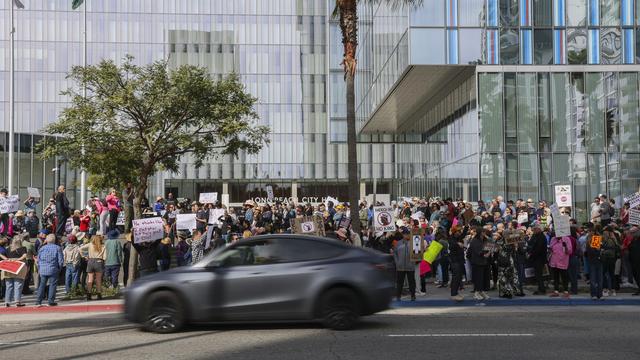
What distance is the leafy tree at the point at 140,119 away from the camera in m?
20.6

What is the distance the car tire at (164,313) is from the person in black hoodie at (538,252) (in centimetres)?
1005

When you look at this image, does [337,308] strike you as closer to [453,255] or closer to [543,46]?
[453,255]

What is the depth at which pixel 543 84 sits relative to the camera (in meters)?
32.4

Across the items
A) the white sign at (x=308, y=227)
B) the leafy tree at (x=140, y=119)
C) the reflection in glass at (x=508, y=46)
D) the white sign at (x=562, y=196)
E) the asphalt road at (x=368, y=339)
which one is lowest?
the asphalt road at (x=368, y=339)

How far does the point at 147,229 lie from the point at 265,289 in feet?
22.1

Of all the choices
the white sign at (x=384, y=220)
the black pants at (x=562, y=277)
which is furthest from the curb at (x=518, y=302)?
the white sign at (x=384, y=220)

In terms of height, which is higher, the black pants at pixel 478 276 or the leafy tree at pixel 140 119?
the leafy tree at pixel 140 119

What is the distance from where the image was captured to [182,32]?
7356 cm

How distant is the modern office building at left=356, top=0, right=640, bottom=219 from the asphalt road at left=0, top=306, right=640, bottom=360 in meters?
17.8

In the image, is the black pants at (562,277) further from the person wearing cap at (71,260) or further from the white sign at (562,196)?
the person wearing cap at (71,260)

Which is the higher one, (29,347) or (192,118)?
(192,118)

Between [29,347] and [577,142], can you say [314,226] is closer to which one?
[29,347]

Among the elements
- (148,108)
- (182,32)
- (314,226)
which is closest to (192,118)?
(148,108)

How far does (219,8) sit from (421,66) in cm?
4655
